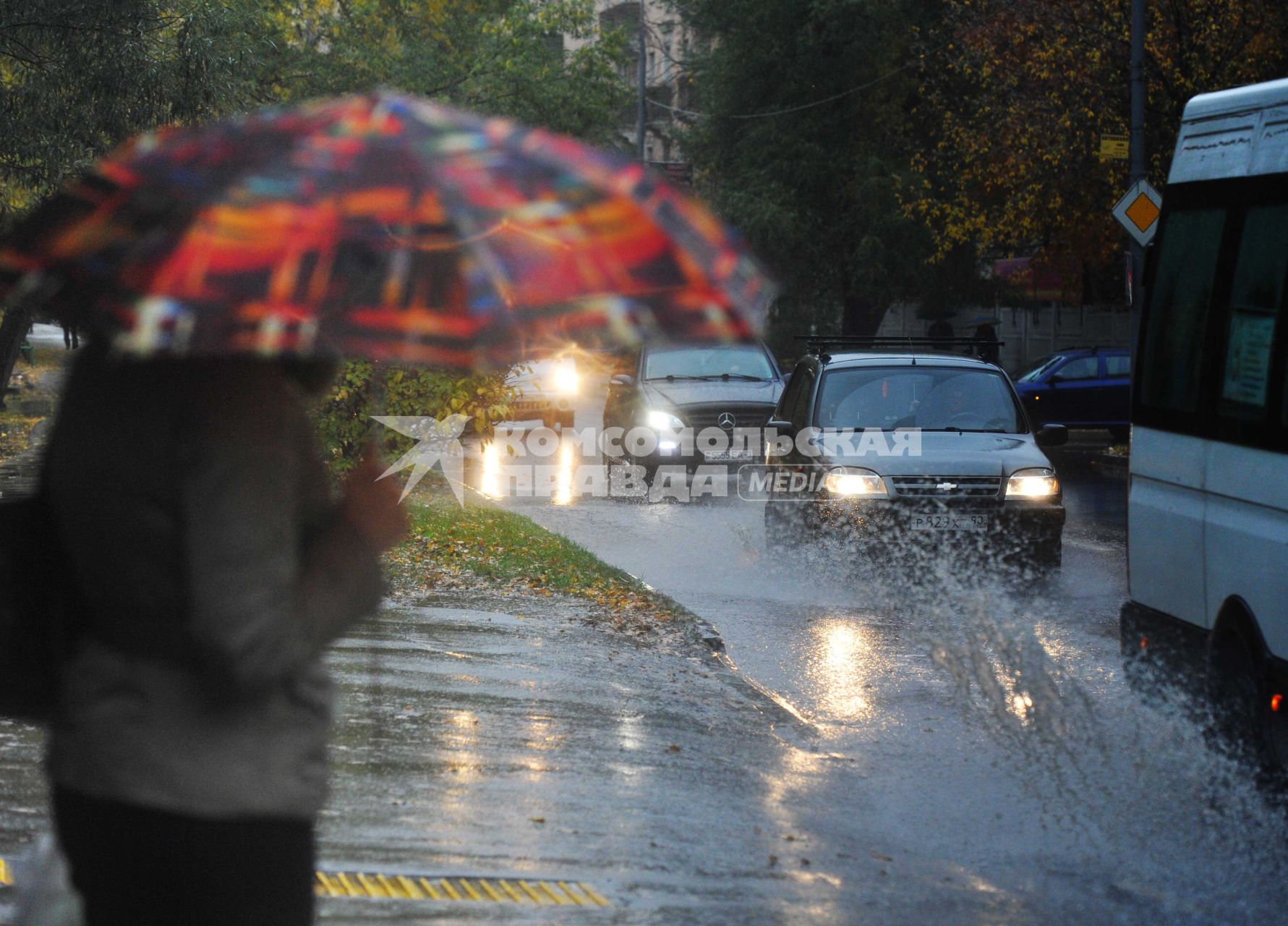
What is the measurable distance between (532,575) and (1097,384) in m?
18.5

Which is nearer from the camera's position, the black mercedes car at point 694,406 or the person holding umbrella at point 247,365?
the person holding umbrella at point 247,365

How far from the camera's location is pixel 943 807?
6316 millimetres

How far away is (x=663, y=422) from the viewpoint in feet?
63.5

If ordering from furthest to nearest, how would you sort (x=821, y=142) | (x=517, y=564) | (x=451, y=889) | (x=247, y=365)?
1. (x=821, y=142)
2. (x=517, y=564)
3. (x=451, y=889)
4. (x=247, y=365)

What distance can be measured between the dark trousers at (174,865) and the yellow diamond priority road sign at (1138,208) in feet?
60.8

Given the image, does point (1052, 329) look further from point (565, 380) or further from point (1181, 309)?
point (1181, 309)

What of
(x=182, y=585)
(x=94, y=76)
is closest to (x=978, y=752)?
(x=182, y=585)

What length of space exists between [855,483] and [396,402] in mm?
5020

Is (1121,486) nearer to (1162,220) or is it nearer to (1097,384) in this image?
(1097,384)

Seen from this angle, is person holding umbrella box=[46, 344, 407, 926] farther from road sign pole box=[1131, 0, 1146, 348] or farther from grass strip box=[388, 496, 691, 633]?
road sign pole box=[1131, 0, 1146, 348]

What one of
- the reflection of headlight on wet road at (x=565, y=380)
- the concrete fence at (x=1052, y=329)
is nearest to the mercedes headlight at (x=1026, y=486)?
the reflection of headlight on wet road at (x=565, y=380)

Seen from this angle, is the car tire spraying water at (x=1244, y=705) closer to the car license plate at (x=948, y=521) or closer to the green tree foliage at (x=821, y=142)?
the car license plate at (x=948, y=521)

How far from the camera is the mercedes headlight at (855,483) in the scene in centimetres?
1232

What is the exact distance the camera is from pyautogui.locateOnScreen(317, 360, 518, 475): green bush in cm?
1524
